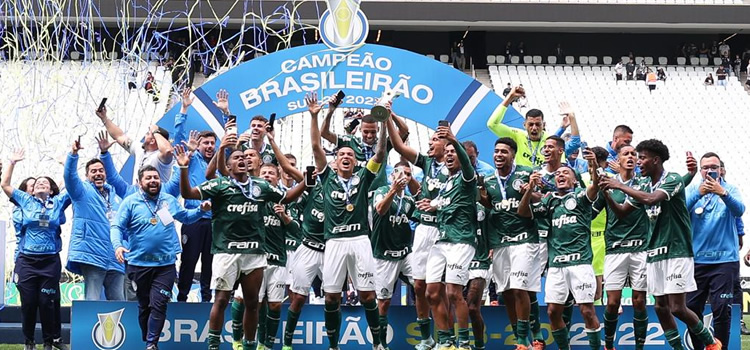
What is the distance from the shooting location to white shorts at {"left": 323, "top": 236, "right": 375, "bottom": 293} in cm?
931

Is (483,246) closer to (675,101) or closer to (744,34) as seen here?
(675,101)

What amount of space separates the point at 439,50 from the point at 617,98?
7001 mm

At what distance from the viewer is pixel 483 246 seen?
9570 mm

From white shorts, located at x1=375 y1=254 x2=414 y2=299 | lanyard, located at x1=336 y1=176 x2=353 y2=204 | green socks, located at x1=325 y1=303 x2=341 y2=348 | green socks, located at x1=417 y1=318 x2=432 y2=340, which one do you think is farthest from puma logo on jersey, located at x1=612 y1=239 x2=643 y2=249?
green socks, located at x1=325 y1=303 x2=341 y2=348

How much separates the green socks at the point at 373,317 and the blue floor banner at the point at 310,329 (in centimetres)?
65

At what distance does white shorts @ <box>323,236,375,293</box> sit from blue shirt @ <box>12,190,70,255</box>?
2743 millimetres

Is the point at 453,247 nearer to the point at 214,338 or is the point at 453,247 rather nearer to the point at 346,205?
the point at 346,205

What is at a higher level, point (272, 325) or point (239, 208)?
point (239, 208)

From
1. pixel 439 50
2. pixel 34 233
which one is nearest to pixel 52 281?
pixel 34 233

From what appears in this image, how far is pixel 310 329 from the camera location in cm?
1013

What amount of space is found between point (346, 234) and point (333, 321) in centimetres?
78

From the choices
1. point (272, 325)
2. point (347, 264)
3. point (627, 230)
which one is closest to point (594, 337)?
point (627, 230)

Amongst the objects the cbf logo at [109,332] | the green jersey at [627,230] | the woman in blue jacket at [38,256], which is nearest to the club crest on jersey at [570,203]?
the green jersey at [627,230]

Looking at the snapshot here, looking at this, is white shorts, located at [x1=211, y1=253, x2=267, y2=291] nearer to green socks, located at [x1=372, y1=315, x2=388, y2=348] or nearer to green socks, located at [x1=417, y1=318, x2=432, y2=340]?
green socks, located at [x1=372, y1=315, x2=388, y2=348]
